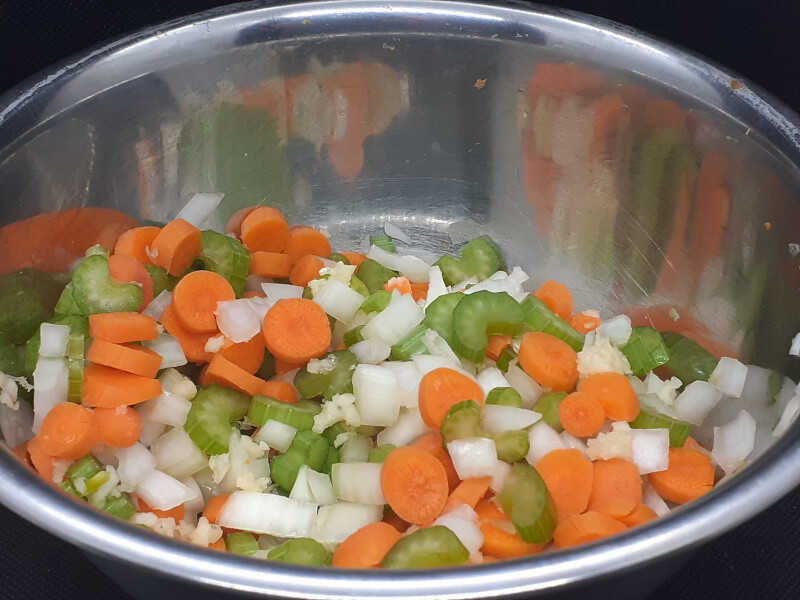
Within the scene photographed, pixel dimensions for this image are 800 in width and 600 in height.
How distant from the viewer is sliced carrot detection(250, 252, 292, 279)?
5.10 feet

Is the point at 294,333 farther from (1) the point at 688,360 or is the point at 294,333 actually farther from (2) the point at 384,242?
(1) the point at 688,360

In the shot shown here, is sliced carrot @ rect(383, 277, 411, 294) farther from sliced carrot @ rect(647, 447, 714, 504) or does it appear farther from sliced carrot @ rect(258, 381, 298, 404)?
sliced carrot @ rect(647, 447, 714, 504)

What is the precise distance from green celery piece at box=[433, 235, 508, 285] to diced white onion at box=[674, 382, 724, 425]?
435mm

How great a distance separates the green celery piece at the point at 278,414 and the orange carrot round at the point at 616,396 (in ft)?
1.38

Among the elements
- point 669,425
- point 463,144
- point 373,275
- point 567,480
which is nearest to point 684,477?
point 669,425

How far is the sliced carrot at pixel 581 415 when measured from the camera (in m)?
1.22

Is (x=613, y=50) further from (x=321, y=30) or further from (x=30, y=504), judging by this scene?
(x=30, y=504)

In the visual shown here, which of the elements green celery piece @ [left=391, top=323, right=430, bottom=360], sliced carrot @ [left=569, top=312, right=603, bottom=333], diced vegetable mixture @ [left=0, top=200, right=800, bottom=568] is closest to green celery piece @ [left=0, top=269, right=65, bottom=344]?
diced vegetable mixture @ [left=0, top=200, right=800, bottom=568]

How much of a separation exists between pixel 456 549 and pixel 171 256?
72 cm

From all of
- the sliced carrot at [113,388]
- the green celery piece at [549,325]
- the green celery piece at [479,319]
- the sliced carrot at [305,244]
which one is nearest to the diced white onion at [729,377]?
the green celery piece at [549,325]

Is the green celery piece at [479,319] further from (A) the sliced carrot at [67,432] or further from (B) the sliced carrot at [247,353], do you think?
(A) the sliced carrot at [67,432]

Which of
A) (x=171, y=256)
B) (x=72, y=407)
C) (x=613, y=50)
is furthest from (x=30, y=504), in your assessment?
(x=613, y=50)

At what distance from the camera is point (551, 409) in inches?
49.2

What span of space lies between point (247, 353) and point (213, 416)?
0.46 ft
